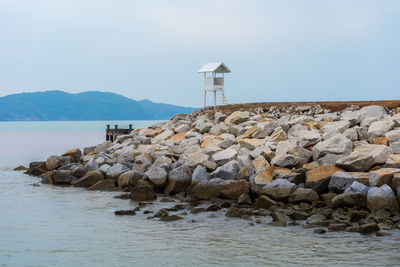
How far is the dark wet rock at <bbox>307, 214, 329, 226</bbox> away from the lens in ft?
37.4

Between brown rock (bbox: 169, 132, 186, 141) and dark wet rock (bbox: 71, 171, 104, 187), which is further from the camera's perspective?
brown rock (bbox: 169, 132, 186, 141)

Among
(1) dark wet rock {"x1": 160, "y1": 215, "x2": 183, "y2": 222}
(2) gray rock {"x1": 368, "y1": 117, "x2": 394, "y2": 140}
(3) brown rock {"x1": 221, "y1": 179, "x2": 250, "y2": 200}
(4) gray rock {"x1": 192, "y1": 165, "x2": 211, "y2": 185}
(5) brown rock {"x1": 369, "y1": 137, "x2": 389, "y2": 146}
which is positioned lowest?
(1) dark wet rock {"x1": 160, "y1": 215, "x2": 183, "y2": 222}

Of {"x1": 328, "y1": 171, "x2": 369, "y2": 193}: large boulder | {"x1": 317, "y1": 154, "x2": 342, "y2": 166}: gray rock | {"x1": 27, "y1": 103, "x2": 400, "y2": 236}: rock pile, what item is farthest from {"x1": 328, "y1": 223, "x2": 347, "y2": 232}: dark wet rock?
{"x1": 317, "y1": 154, "x2": 342, "y2": 166}: gray rock

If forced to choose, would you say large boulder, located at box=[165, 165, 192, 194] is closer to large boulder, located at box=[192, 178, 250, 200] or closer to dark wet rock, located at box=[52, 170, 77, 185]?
large boulder, located at box=[192, 178, 250, 200]

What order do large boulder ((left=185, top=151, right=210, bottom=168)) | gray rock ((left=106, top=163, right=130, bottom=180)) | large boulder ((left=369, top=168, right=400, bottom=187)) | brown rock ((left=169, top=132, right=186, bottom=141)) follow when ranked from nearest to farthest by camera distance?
large boulder ((left=369, top=168, right=400, bottom=187)) < large boulder ((left=185, top=151, right=210, bottom=168)) < gray rock ((left=106, top=163, right=130, bottom=180)) < brown rock ((left=169, top=132, right=186, bottom=141))

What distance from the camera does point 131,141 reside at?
74.2 feet

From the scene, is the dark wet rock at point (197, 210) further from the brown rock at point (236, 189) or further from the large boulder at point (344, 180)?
the large boulder at point (344, 180)

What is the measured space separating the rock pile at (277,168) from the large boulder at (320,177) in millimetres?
26

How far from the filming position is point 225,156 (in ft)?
52.4

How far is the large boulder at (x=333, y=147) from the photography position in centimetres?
1439

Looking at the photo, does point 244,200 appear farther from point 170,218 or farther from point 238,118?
point 238,118

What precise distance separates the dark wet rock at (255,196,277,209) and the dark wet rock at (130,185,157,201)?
357 centimetres

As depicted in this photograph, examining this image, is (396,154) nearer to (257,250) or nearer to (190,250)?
(257,250)

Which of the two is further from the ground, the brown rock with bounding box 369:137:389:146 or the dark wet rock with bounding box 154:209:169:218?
the brown rock with bounding box 369:137:389:146
